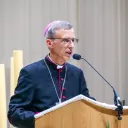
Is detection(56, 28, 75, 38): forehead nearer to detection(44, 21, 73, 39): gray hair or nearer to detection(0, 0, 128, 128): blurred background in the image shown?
detection(44, 21, 73, 39): gray hair

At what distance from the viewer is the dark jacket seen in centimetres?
151

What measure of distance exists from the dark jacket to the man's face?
13 centimetres

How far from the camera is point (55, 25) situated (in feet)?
5.48

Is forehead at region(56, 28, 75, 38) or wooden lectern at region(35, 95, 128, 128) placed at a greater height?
forehead at region(56, 28, 75, 38)

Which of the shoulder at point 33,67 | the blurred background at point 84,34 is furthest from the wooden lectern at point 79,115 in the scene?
the blurred background at point 84,34

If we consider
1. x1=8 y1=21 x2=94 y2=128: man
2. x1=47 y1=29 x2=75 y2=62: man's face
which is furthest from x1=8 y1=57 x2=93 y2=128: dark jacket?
x1=47 y1=29 x2=75 y2=62: man's face

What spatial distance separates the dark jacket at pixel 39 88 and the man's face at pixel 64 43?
13cm

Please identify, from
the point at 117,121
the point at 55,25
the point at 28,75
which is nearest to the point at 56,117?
the point at 117,121

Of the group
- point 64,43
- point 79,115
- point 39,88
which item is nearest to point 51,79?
point 39,88

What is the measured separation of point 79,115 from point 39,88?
1.48 feet

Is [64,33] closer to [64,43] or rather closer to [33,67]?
[64,43]

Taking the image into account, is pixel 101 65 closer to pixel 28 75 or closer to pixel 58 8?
pixel 58 8

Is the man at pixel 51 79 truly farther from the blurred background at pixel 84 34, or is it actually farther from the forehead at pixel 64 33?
the blurred background at pixel 84 34

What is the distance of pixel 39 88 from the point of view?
5.36 ft
